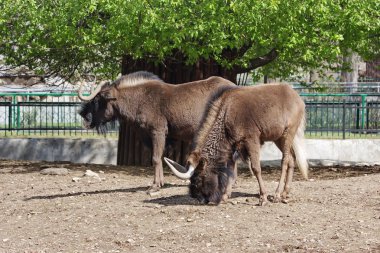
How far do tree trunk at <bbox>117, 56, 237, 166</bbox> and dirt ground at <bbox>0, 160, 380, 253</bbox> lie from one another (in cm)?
380

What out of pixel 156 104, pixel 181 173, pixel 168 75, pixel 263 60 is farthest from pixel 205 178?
pixel 168 75

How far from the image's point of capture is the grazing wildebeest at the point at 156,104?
43.5ft

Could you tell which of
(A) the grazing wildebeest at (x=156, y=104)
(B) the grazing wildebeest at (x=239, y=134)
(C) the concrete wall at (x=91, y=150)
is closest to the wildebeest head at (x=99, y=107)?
(A) the grazing wildebeest at (x=156, y=104)

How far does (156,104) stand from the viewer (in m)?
13.4

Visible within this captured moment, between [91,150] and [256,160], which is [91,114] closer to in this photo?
[256,160]

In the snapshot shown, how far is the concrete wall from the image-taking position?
2094 centimetres

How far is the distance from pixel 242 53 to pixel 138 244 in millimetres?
7480

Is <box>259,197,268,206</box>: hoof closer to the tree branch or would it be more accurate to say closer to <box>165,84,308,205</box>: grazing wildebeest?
<box>165,84,308,205</box>: grazing wildebeest

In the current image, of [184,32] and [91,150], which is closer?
[184,32]

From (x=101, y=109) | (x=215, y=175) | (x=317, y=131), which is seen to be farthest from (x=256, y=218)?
(x=317, y=131)

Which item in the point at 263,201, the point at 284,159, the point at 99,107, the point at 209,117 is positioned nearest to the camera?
the point at 263,201

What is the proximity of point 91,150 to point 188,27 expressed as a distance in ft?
25.0

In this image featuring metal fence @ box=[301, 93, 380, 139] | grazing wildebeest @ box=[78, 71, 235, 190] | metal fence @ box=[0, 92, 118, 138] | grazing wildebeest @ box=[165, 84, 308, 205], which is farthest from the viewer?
metal fence @ box=[301, 93, 380, 139]

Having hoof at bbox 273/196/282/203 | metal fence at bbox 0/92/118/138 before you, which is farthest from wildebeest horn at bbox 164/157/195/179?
metal fence at bbox 0/92/118/138
